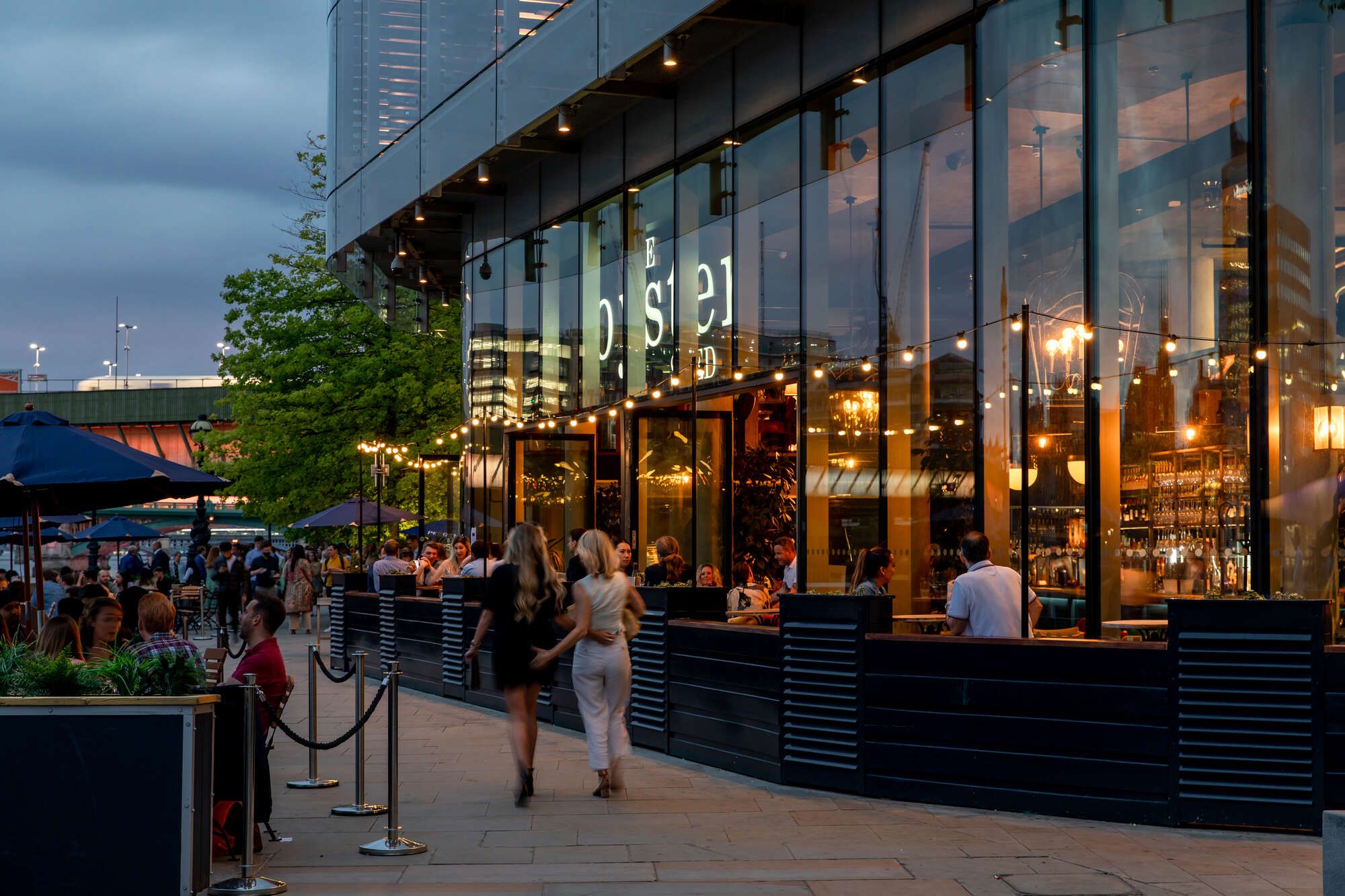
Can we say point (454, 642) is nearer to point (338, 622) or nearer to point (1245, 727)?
point (338, 622)

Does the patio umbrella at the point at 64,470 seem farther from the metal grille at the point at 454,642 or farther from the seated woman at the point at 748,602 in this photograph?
the seated woman at the point at 748,602

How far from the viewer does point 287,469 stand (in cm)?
3547

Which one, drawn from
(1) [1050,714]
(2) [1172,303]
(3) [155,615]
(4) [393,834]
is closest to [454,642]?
(3) [155,615]

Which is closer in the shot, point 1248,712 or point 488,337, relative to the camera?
point 1248,712

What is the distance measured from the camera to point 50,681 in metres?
6.85

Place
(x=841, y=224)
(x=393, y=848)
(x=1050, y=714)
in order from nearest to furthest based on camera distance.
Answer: (x=393, y=848)
(x=1050, y=714)
(x=841, y=224)

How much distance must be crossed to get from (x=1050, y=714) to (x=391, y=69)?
18.4 metres

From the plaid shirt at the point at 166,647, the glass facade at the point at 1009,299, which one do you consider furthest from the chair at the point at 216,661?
the glass facade at the point at 1009,299

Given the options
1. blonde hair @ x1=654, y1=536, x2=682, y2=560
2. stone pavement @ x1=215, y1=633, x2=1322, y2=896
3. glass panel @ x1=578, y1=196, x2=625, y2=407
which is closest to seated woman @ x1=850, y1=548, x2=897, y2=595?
stone pavement @ x1=215, y1=633, x2=1322, y2=896

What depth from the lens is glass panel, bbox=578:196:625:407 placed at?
68.9 ft

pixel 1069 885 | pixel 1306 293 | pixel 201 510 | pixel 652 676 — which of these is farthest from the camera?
pixel 201 510

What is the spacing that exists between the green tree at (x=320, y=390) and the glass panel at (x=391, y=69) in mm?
10117

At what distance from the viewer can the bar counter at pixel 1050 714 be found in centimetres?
850

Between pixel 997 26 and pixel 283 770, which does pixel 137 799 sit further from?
pixel 997 26
